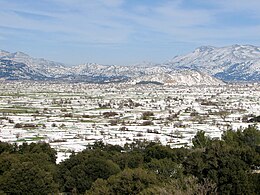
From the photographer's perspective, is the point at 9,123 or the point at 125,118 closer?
the point at 9,123

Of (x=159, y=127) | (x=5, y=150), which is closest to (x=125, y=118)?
(x=159, y=127)

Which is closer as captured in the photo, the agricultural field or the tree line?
the tree line

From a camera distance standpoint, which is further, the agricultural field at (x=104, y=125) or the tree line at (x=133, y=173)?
the agricultural field at (x=104, y=125)

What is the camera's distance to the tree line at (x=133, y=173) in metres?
22.4

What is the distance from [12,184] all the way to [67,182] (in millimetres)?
4526

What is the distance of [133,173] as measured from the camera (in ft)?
74.1

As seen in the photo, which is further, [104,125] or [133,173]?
[104,125]

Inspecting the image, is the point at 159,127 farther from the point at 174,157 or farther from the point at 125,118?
the point at 174,157

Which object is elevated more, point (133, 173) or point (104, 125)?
point (133, 173)

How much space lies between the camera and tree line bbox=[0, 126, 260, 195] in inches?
882

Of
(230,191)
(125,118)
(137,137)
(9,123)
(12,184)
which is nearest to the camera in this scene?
(12,184)

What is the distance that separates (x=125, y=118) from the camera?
2933 inches

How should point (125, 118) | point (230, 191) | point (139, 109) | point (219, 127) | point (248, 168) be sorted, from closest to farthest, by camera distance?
1. point (230, 191)
2. point (248, 168)
3. point (219, 127)
4. point (125, 118)
5. point (139, 109)

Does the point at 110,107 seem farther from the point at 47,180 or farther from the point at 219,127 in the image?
the point at 47,180
